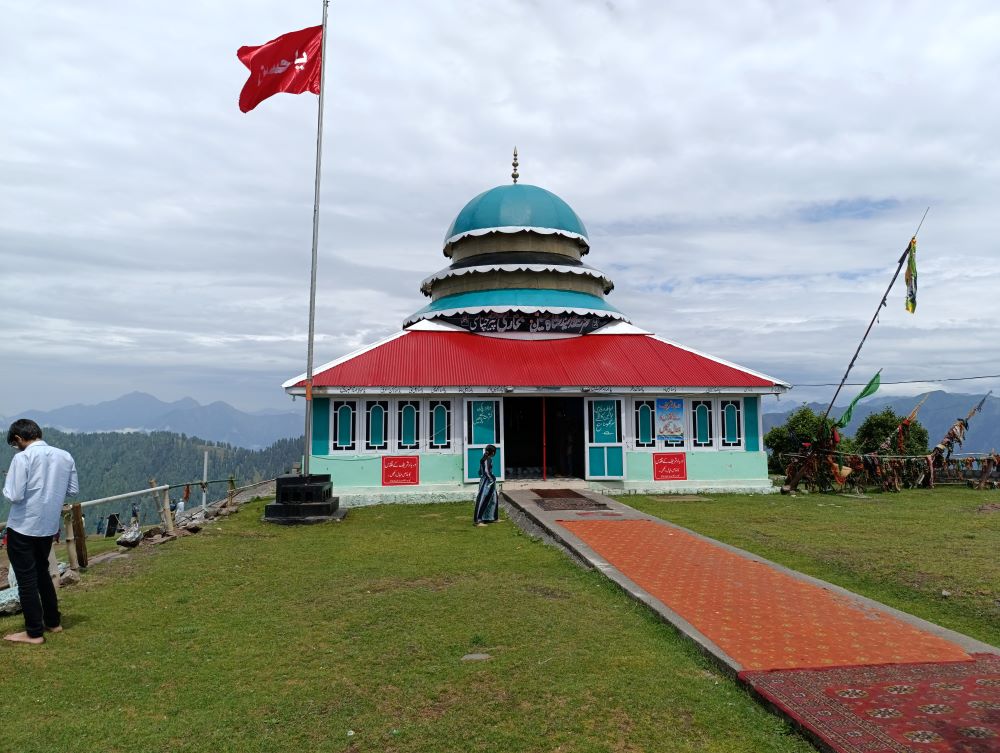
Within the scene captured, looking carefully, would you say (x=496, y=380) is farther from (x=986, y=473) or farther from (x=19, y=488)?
(x=986, y=473)

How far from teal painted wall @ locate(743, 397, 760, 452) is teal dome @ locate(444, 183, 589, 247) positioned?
843 centimetres

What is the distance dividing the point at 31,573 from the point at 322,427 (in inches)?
429

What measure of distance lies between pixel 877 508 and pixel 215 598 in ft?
48.2

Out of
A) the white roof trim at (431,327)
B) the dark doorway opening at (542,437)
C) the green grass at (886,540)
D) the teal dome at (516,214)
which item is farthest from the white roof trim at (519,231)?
the green grass at (886,540)

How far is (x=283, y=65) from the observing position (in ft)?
46.3

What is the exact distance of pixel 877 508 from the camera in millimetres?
15648

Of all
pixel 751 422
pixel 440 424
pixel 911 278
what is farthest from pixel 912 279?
pixel 440 424

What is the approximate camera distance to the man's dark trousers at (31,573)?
6031 mm

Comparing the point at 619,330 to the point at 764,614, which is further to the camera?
the point at 619,330

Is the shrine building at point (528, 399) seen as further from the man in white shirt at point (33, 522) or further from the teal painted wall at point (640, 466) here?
the man in white shirt at point (33, 522)

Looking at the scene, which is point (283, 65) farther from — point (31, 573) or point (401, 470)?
point (31, 573)

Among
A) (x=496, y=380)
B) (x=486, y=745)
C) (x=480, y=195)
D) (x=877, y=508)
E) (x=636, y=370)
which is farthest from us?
(x=480, y=195)

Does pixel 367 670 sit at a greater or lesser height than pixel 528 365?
lesser

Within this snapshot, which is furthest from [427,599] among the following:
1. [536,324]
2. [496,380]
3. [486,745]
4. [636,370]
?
[536,324]
